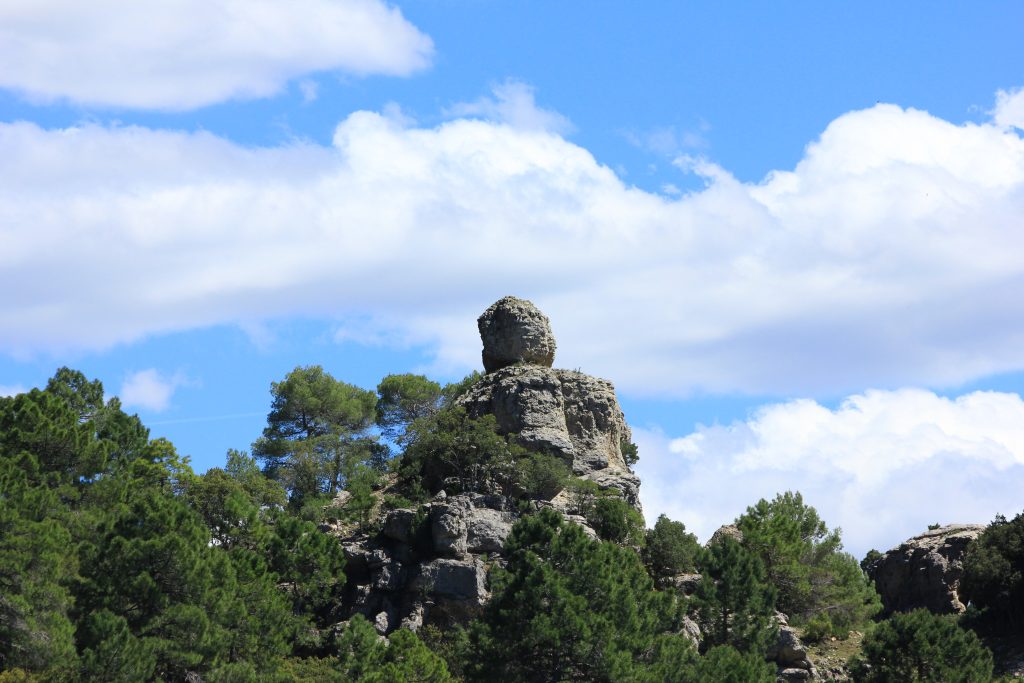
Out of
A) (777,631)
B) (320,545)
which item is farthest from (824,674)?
(320,545)

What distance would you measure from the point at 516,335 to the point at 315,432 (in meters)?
21.8

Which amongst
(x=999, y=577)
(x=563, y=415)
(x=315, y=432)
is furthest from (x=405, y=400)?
(x=999, y=577)

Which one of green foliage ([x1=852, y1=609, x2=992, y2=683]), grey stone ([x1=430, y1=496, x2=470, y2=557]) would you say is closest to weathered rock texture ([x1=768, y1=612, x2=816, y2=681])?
green foliage ([x1=852, y1=609, x2=992, y2=683])

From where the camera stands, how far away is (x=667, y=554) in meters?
70.7

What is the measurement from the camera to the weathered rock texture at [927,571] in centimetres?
7744

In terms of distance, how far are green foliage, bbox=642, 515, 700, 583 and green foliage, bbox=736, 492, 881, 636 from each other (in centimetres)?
286

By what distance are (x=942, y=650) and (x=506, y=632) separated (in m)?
15.6

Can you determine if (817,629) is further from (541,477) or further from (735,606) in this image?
(541,477)

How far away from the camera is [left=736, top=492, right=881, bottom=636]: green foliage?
71.6 meters

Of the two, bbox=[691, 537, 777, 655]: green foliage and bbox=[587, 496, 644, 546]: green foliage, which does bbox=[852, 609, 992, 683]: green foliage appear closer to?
bbox=[691, 537, 777, 655]: green foliage

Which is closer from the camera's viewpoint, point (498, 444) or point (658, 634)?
point (658, 634)

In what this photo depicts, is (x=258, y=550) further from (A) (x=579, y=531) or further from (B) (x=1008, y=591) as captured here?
(B) (x=1008, y=591)

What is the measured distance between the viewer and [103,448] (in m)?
70.1

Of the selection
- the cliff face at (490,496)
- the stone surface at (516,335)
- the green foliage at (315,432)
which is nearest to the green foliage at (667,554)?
the cliff face at (490,496)
